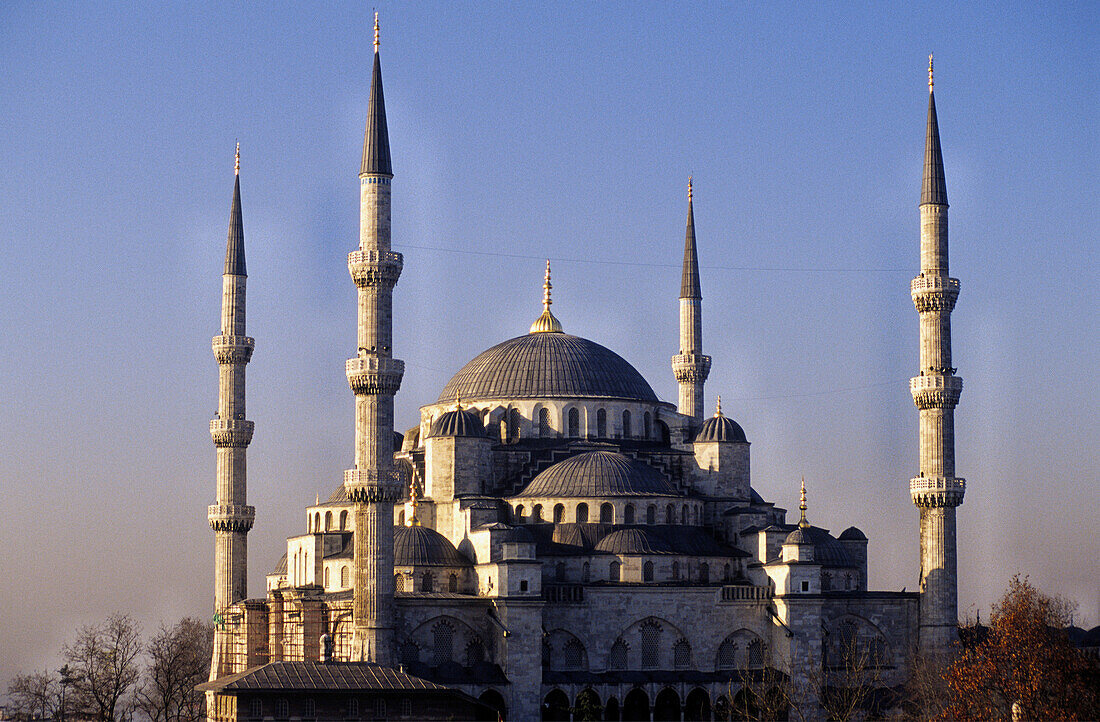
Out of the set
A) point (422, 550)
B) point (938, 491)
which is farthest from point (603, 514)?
point (938, 491)

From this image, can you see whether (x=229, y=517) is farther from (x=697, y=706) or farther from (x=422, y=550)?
(x=697, y=706)

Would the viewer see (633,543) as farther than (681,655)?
Yes

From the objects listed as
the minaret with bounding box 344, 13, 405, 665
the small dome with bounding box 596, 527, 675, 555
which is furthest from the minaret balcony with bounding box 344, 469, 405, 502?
the small dome with bounding box 596, 527, 675, 555

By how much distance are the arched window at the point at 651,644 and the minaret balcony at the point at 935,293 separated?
38.9 feet

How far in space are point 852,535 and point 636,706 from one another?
10001mm

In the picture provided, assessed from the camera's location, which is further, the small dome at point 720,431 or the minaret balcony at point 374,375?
the small dome at point 720,431

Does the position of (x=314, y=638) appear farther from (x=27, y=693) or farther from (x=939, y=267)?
(x=939, y=267)

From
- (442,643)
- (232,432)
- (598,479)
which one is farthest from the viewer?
(232,432)

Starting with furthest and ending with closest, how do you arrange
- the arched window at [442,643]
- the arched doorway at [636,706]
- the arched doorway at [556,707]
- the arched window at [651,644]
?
the arched window at [651,644], the arched doorway at [636,706], the arched window at [442,643], the arched doorway at [556,707]

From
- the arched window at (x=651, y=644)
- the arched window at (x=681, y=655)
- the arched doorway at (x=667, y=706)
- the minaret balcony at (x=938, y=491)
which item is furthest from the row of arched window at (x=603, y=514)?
the minaret balcony at (x=938, y=491)

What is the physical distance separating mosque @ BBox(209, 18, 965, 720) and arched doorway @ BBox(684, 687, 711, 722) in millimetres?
62

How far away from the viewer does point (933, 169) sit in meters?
54.8

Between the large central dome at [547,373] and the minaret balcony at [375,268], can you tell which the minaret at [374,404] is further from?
the large central dome at [547,373]

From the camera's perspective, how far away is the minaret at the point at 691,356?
204 feet
